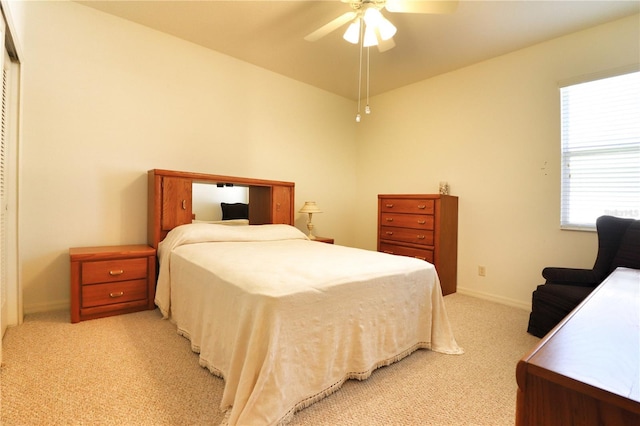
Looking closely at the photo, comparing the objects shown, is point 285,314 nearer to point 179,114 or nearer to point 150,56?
point 179,114

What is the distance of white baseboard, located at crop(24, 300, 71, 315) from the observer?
2422 mm

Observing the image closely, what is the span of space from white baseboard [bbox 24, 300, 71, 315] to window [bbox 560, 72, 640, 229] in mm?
4589

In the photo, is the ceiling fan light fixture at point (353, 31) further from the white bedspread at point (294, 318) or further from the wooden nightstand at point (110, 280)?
the wooden nightstand at point (110, 280)

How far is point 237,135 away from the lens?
3.53 metres

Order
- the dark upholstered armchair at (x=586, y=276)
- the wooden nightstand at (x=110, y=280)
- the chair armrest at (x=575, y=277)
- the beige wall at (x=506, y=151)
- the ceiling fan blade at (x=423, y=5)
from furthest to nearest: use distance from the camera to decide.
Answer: the beige wall at (x=506, y=151) < the wooden nightstand at (x=110, y=280) < the chair armrest at (x=575, y=277) < the dark upholstered armchair at (x=586, y=276) < the ceiling fan blade at (x=423, y=5)

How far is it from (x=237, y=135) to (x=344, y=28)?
165cm

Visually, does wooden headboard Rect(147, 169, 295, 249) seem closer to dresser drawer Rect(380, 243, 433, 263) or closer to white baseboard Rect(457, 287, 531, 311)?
dresser drawer Rect(380, 243, 433, 263)

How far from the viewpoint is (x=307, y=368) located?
4.47ft

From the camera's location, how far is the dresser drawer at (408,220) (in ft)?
10.6

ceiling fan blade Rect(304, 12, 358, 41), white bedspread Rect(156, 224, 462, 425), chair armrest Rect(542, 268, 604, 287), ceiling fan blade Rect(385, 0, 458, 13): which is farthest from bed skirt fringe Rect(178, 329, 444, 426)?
ceiling fan blade Rect(304, 12, 358, 41)

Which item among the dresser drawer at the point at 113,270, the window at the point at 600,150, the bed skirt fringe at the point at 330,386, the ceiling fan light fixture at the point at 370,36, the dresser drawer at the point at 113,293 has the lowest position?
the bed skirt fringe at the point at 330,386

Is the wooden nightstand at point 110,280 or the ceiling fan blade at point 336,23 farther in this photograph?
the wooden nightstand at point 110,280

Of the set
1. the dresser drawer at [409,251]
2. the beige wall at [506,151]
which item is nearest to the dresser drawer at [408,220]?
the dresser drawer at [409,251]

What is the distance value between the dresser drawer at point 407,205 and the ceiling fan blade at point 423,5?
182 centimetres
